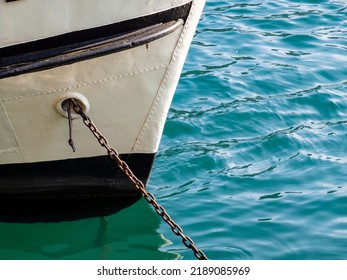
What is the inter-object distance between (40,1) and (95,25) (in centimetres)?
35

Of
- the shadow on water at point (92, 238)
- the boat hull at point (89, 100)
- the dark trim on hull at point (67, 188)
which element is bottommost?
the shadow on water at point (92, 238)

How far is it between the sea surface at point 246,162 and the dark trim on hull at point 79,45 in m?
1.35

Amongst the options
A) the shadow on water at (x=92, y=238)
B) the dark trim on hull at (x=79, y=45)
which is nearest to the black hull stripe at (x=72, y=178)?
the shadow on water at (x=92, y=238)

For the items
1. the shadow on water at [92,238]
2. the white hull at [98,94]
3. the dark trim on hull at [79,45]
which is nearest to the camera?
the dark trim on hull at [79,45]

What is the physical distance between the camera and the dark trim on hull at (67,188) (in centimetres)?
574

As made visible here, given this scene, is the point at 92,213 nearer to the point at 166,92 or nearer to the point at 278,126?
the point at 166,92

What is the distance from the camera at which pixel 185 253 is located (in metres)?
5.64

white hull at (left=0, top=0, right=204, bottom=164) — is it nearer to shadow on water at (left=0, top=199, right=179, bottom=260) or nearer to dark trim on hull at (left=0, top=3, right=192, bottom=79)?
dark trim on hull at (left=0, top=3, right=192, bottom=79)

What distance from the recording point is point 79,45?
5.07 m

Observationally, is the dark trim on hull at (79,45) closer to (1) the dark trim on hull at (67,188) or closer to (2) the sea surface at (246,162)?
(1) the dark trim on hull at (67,188)

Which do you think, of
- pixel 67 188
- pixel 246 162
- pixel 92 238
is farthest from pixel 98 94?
pixel 246 162

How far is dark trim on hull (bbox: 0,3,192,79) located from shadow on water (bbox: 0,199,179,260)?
1.30 m

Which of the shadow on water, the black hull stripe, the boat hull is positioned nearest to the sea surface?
the shadow on water
